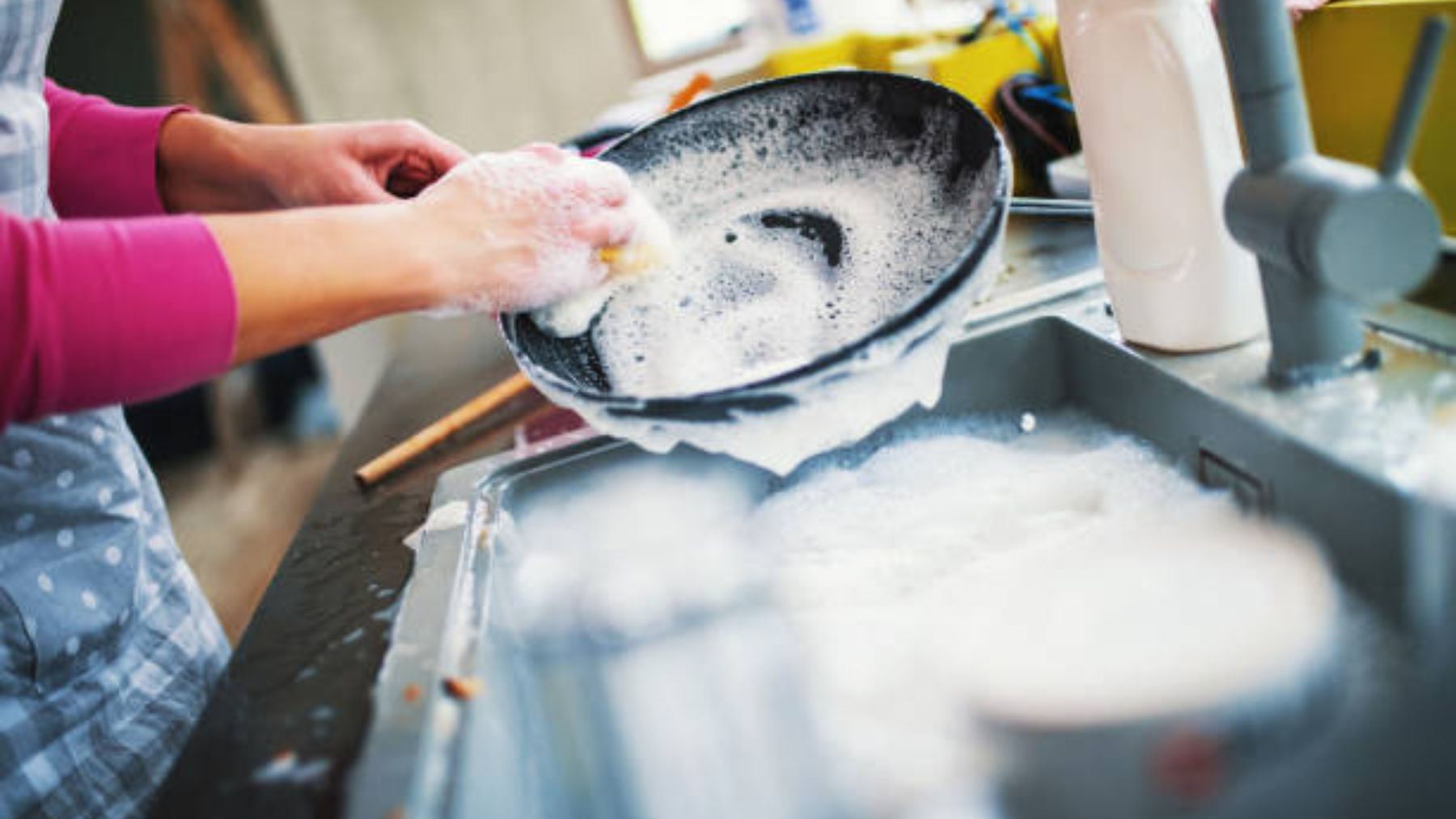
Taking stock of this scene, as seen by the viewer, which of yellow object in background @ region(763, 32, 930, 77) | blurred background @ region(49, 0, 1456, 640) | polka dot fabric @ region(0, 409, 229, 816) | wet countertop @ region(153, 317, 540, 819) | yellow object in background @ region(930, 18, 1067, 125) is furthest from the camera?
blurred background @ region(49, 0, 1456, 640)

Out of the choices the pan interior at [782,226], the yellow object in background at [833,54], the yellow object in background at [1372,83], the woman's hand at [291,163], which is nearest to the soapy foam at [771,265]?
the pan interior at [782,226]

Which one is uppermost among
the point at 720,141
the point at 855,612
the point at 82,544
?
the point at 720,141

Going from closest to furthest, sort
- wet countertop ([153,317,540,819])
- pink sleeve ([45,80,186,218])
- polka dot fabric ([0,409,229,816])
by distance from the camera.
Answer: wet countertop ([153,317,540,819]) < polka dot fabric ([0,409,229,816]) < pink sleeve ([45,80,186,218])

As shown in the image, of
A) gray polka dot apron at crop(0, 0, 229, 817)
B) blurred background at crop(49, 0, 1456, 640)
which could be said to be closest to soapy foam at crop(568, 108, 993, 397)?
gray polka dot apron at crop(0, 0, 229, 817)

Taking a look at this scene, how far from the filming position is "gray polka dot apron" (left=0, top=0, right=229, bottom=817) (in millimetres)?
867

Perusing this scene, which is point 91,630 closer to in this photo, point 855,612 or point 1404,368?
point 855,612

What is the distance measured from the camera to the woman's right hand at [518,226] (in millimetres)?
696

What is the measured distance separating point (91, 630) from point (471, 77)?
3.23 m

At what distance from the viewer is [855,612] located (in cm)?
78

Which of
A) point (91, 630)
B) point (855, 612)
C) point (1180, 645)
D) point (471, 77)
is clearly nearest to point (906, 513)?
point (855, 612)

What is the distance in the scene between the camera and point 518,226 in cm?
72

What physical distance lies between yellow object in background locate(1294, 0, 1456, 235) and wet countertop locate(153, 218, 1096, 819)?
0.24 meters

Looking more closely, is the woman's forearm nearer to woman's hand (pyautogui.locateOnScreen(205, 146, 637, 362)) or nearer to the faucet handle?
woman's hand (pyautogui.locateOnScreen(205, 146, 637, 362))

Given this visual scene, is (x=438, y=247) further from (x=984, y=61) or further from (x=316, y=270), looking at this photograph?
(x=984, y=61)
